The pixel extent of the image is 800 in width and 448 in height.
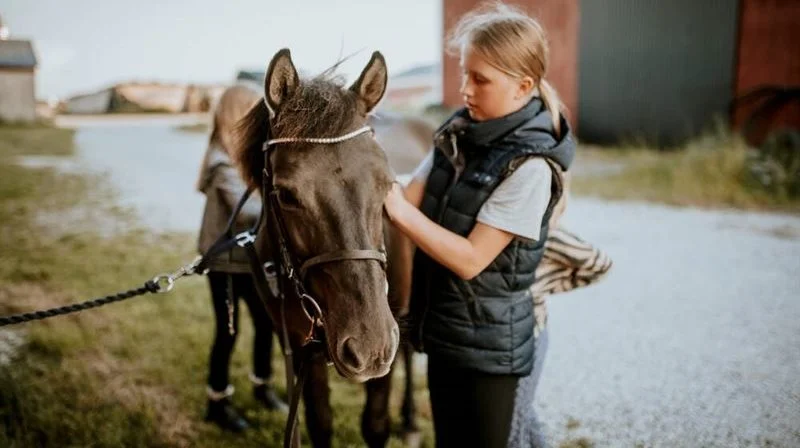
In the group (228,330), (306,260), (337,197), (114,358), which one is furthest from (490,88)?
(114,358)

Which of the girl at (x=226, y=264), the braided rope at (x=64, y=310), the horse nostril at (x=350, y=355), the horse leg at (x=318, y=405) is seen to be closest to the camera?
the horse nostril at (x=350, y=355)

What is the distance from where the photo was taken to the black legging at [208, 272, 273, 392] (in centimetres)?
302

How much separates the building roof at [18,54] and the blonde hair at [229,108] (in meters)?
2.87

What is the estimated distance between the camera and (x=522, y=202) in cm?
164

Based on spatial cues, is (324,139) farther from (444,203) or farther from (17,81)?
(17,81)

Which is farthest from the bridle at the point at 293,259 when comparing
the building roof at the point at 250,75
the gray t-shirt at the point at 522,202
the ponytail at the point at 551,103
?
the building roof at the point at 250,75

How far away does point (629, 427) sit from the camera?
2.94 m

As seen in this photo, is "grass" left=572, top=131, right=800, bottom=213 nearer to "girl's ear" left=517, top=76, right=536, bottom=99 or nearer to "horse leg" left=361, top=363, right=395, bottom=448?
"horse leg" left=361, top=363, right=395, bottom=448

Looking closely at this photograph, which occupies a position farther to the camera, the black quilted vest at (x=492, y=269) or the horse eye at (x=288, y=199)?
the black quilted vest at (x=492, y=269)

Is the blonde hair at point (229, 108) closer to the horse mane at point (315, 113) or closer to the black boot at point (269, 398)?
the horse mane at point (315, 113)

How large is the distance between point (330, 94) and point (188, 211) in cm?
759

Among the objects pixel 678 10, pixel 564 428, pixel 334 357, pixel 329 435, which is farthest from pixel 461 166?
pixel 678 10

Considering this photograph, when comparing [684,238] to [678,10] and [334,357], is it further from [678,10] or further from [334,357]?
[678,10]

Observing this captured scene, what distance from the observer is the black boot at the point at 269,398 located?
3.33 meters
